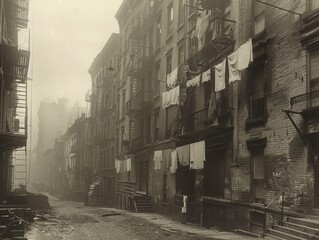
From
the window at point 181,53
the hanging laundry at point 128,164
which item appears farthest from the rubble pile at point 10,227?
the hanging laundry at point 128,164

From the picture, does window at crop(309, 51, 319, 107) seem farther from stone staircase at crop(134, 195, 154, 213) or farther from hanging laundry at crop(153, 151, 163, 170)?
stone staircase at crop(134, 195, 154, 213)

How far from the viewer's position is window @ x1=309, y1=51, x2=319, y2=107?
13414 millimetres

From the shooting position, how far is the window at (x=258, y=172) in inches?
633

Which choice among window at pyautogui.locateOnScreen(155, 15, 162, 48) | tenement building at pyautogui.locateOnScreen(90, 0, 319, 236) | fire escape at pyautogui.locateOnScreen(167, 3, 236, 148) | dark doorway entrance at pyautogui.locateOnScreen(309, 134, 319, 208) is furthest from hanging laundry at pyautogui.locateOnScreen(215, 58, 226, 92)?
window at pyautogui.locateOnScreen(155, 15, 162, 48)

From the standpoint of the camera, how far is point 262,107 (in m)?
16.2

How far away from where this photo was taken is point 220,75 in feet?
58.4

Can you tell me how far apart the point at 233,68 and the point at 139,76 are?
16.9m

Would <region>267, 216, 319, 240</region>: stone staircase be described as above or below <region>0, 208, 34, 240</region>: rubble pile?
above

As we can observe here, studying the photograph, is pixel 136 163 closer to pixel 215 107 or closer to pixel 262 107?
pixel 215 107

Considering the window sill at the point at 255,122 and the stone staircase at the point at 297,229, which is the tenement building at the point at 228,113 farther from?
the stone staircase at the point at 297,229

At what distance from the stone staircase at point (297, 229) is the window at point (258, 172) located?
223 centimetres

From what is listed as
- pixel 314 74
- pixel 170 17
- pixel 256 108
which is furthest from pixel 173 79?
pixel 314 74

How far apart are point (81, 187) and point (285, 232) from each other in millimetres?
45845

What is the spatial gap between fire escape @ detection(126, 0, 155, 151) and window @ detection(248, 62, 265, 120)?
45.6 feet
